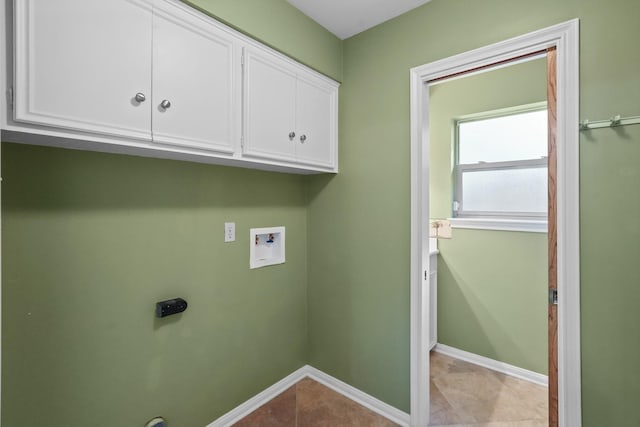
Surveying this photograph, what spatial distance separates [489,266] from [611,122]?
1.52 metres

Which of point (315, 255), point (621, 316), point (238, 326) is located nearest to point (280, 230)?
point (315, 255)

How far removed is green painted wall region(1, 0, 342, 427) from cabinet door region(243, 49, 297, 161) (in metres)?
0.14

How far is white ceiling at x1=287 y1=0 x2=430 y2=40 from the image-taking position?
5.68 ft

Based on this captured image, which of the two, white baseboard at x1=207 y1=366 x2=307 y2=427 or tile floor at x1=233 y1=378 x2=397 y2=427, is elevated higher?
white baseboard at x1=207 y1=366 x2=307 y2=427

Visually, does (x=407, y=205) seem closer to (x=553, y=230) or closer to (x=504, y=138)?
(x=553, y=230)

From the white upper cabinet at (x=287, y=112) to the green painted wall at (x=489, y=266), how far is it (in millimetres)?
1236

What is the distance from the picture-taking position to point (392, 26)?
1.86m

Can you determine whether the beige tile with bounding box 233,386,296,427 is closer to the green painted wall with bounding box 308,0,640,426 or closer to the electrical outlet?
the green painted wall with bounding box 308,0,640,426

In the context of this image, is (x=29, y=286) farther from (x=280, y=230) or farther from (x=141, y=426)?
(x=280, y=230)

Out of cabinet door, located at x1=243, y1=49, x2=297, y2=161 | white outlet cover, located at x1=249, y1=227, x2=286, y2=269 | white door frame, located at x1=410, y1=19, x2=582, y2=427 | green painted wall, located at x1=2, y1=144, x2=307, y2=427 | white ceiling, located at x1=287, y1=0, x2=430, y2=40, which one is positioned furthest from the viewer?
white outlet cover, located at x1=249, y1=227, x2=286, y2=269

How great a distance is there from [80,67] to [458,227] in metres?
2.70

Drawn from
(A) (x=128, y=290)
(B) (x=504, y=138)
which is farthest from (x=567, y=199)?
(A) (x=128, y=290)

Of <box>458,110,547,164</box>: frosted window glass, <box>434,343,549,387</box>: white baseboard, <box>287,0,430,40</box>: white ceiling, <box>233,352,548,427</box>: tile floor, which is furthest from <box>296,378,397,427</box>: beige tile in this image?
<box>287,0,430,40</box>: white ceiling

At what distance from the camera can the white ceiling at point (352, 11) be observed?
173 centimetres
